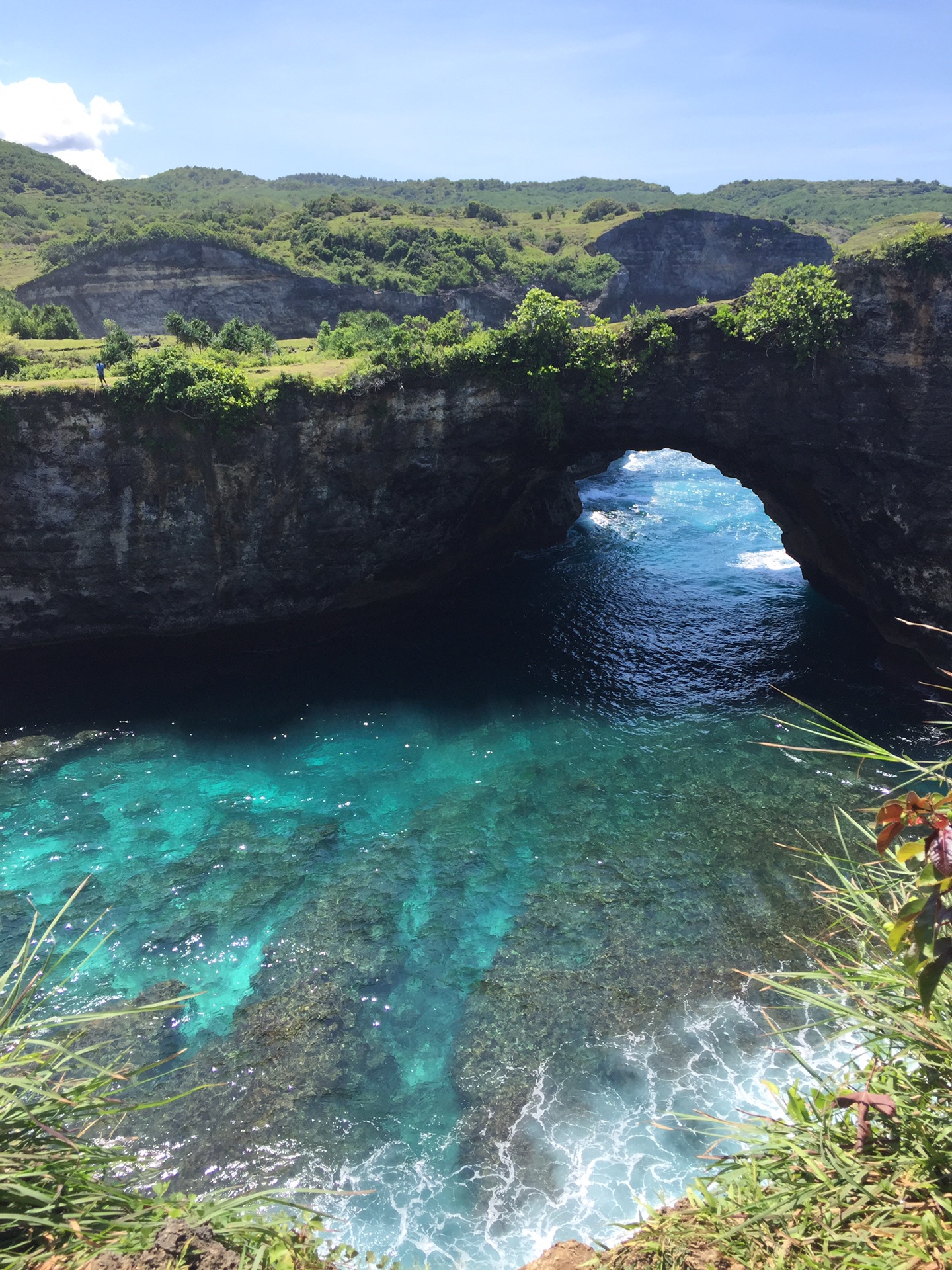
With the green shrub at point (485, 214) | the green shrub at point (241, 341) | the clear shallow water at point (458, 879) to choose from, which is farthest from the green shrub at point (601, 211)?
the clear shallow water at point (458, 879)

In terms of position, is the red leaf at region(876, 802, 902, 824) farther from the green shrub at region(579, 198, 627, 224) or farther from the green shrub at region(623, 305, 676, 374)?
the green shrub at region(579, 198, 627, 224)

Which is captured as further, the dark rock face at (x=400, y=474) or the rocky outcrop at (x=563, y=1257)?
the dark rock face at (x=400, y=474)

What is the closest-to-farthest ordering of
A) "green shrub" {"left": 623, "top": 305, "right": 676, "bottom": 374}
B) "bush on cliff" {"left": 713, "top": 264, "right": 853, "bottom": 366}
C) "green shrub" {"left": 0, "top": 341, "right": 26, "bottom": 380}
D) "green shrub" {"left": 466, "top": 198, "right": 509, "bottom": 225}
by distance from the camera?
1. "bush on cliff" {"left": 713, "top": 264, "right": 853, "bottom": 366}
2. "green shrub" {"left": 0, "top": 341, "right": 26, "bottom": 380}
3. "green shrub" {"left": 623, "top": 305, "right": 676, "bottom": 374}
4. "green shrub" {"left": 466, "top": 198, "right": 509, "bottom": 225}

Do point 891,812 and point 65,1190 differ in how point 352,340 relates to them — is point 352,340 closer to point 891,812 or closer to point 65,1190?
point 65,1190

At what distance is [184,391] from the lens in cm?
2355

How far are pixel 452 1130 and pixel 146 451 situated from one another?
70.4ft

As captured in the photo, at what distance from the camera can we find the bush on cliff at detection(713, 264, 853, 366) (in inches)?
889

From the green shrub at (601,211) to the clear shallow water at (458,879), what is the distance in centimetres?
8437

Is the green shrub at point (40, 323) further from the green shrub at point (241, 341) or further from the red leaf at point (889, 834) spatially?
the red leaf at point (889, 834)

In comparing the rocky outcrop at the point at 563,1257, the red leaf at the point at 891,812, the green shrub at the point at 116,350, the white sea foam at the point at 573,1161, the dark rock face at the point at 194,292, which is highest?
the dark rock face at the point at 194,292

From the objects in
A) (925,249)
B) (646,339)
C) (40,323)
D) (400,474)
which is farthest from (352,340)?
(925,249)

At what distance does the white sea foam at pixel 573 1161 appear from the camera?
10.7 metres

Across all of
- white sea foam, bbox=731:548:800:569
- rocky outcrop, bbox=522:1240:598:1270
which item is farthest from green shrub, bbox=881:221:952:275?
rocky outcrop, bbox=522:1240:598:1270

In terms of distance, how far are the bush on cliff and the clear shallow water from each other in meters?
10.7
